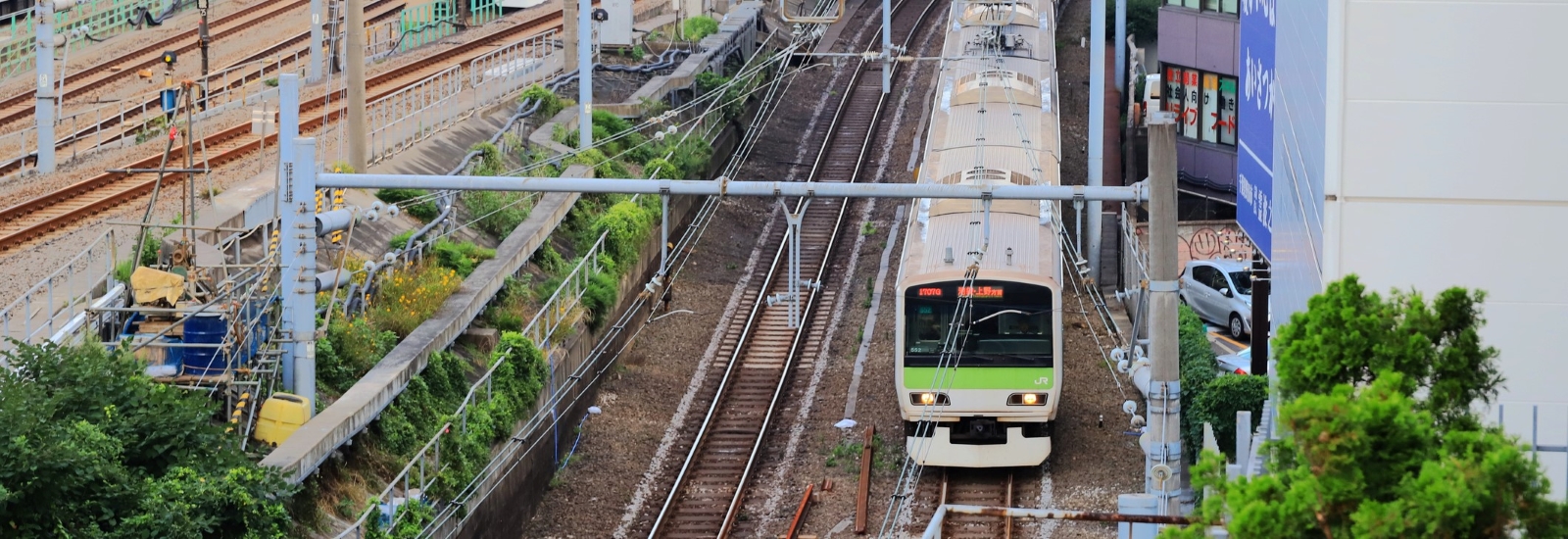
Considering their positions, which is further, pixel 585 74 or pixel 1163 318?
pixel 585 74

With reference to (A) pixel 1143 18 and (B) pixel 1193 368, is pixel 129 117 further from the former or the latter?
(A) pixel 1143 18

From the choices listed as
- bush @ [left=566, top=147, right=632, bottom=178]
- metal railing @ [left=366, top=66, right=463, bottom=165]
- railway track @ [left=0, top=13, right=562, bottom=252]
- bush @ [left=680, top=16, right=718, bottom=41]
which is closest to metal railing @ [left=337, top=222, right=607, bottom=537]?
bush @ [left=566, top=147, right=632, bottom=178]

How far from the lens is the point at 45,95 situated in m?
27.6

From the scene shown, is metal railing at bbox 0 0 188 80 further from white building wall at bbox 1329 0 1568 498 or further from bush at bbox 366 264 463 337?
white building wall at bbox 1329 0 1568 498

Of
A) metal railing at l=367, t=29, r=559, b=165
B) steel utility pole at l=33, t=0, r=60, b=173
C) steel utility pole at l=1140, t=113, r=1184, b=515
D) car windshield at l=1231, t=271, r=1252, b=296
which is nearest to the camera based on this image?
steel utility pole at l=1140, t=113, r=1184, b=515

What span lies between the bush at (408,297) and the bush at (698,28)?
19448 mm

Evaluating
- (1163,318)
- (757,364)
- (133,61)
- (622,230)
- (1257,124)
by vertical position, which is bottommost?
(757,364)

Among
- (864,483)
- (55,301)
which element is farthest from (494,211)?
(864,483)

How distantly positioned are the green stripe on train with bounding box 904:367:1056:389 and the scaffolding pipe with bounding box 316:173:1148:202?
440cm

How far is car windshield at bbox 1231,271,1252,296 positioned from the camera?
28734 millimetres

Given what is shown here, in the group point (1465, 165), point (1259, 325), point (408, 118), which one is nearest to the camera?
point (1465, 165)

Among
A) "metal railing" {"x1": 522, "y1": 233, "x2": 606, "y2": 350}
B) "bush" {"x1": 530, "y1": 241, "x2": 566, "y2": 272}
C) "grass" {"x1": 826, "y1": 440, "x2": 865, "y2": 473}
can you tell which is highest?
"bush" {"x1": 530, "y1": 241, "x2": 566, "y2": 272}

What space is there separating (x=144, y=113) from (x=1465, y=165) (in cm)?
2425

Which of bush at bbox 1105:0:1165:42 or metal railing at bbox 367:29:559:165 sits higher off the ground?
bush at bbox 1105:0:1165:42
